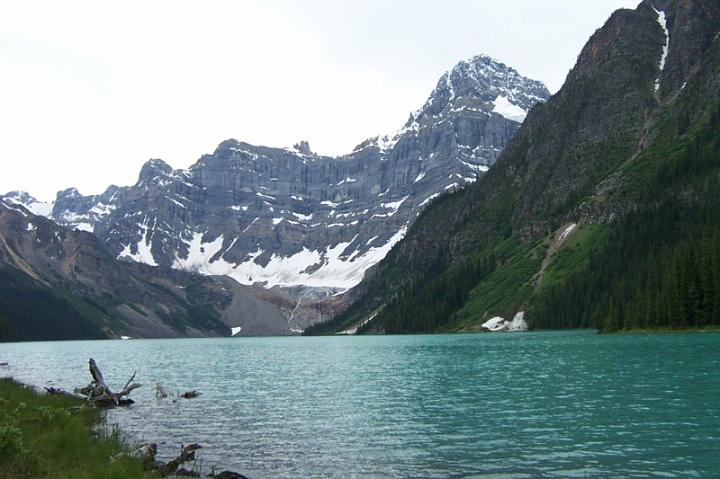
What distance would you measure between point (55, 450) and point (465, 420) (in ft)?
83.6

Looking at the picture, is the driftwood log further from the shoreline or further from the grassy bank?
the shoreline

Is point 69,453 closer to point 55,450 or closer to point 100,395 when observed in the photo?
point 55,450

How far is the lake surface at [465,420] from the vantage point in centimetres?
3183

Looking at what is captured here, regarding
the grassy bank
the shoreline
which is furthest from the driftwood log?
the shoreline

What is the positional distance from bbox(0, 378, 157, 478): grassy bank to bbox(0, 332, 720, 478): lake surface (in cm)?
639

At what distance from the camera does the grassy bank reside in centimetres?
2392

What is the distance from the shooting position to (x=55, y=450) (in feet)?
95.9

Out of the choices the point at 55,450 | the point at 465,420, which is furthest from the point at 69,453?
the point at 465,420

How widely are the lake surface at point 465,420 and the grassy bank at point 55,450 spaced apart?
6.39 metres

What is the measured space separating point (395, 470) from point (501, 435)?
Answer: 9215mm

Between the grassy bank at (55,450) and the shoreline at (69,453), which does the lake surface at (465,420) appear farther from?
the grassy bank at (55,450)

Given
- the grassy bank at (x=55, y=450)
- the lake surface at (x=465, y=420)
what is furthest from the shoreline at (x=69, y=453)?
the lake surface at (x=465, y=420)

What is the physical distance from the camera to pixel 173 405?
196 ft

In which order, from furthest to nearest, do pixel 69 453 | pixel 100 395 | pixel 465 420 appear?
pixel 100 395 < pixel 465 420 < pixel 69 453
